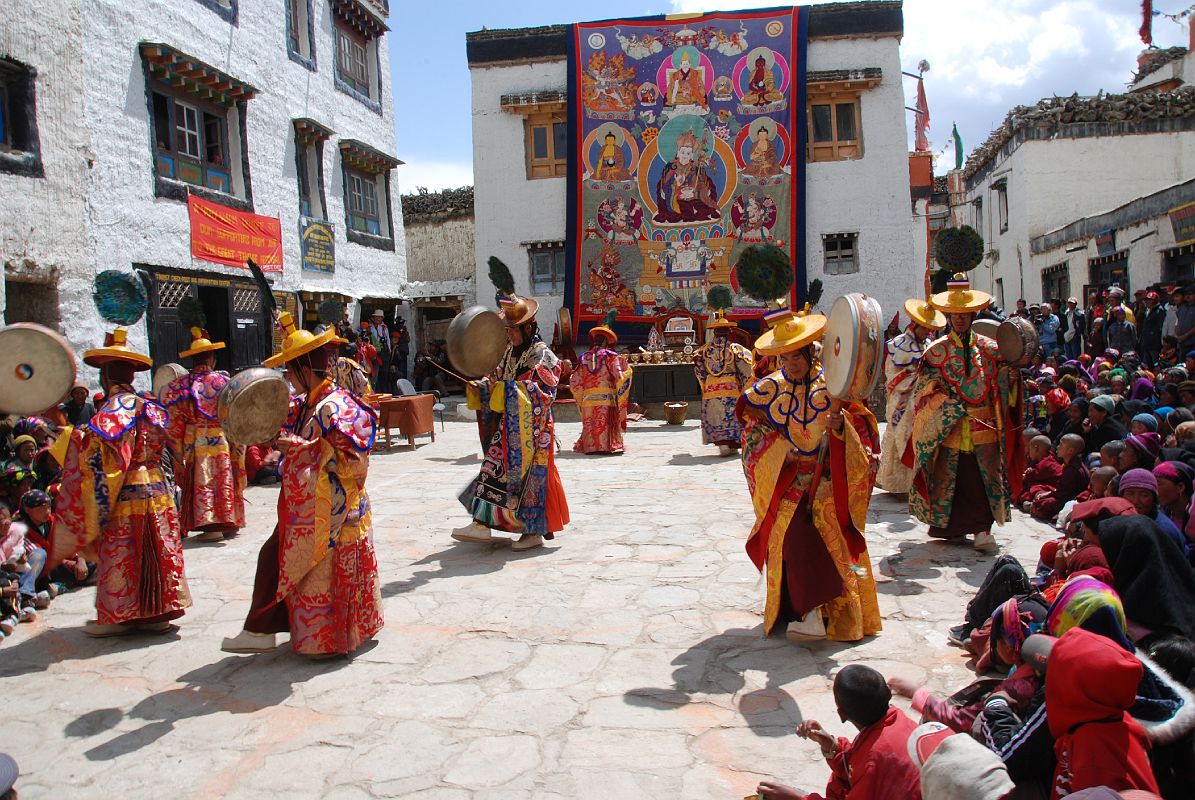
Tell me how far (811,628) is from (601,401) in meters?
8.10

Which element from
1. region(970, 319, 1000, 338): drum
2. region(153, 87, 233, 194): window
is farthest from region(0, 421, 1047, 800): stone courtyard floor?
region(153, 87, 233, 194): window

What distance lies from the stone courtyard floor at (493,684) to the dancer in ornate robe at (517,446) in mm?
268

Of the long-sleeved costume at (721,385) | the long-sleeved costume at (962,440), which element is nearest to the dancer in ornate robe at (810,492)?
the long-sleeved costume at (962,440)

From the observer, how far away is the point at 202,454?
8.24m

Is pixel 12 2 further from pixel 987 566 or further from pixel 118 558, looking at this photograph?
pixel 987 566

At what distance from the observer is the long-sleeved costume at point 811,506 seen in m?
4.87

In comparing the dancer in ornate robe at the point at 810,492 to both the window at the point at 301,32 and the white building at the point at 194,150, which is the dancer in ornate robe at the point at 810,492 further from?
the window at the point at 301,32

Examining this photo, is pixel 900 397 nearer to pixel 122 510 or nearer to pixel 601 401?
pixel 601 401

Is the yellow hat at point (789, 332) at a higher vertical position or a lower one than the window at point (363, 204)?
lower

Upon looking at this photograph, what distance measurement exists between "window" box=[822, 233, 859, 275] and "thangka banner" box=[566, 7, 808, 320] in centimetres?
87

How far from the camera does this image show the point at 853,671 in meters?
3.02

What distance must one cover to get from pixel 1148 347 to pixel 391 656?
11.4m

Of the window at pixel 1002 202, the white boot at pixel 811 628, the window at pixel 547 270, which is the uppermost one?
the window at pixel 1002 202

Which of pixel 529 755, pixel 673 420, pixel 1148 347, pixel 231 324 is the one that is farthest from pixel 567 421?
pixel 529 755
